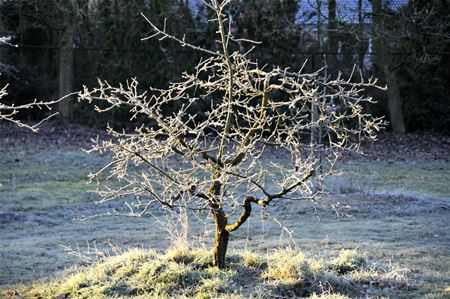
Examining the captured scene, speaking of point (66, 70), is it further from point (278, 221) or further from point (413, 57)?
point (278, 221)

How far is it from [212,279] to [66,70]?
56.3 ft

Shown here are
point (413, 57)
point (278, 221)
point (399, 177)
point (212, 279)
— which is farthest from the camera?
point (413, 57)

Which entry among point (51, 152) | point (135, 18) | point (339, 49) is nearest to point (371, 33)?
point (339, 49)

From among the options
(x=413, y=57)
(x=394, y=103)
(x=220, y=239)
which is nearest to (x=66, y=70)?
(x=394, y=103)

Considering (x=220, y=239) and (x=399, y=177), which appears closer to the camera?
(x=220, y=239)

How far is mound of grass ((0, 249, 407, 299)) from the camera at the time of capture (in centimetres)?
626

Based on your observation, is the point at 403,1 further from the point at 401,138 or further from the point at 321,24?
the point at 401,138

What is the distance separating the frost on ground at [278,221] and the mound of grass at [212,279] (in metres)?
0.36

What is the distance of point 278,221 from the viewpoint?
23.8ft

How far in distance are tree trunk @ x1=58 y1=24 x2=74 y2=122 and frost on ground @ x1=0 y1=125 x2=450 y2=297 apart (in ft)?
11.2

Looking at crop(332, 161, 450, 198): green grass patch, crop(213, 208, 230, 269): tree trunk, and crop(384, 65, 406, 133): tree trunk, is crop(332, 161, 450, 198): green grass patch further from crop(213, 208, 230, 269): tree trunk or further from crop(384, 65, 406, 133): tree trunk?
crop(213, 208, 230, 269): tree trunk

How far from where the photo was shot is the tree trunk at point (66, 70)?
22484 mm

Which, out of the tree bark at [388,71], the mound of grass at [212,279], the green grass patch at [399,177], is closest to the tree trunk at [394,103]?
the tree bark at [388,71]

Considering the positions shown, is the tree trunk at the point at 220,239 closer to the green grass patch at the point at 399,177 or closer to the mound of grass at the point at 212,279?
the mound of grass at the point at 212,279
